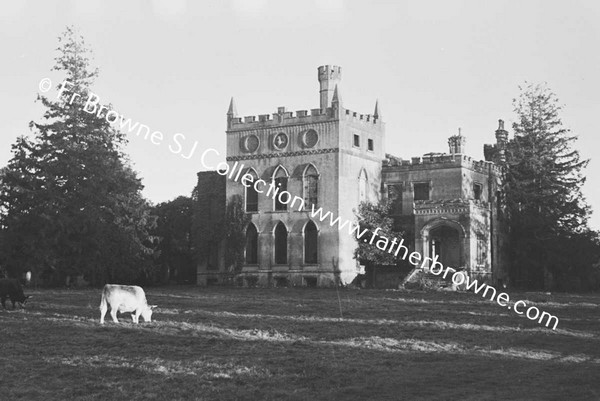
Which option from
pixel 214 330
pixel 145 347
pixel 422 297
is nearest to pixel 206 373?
pixel 145 347

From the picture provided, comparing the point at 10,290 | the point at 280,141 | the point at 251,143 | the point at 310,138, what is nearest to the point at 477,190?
the point at 310,138

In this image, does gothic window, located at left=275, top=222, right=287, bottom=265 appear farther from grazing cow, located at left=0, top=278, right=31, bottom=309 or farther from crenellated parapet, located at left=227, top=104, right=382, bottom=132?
grazing cow, located at left=0, top=278, right=31, bottom=309

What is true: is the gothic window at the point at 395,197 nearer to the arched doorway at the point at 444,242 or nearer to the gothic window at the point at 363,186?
the gothic window at the point at 363,186

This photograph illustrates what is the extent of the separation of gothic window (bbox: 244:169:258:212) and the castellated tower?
2.4 inches

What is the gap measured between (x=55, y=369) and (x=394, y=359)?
20.8ft

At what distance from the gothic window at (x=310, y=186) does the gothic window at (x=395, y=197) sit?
14.4 feet

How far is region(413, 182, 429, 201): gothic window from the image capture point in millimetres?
50844

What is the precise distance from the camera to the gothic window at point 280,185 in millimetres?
51656

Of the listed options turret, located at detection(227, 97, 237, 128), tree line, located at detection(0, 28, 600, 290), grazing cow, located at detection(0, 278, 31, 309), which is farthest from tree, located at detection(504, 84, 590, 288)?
grazing cow, located at detection(0, 278, 31, 309)

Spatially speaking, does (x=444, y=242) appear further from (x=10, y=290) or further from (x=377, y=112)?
(x=10, y=290)

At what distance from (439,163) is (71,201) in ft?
68.8

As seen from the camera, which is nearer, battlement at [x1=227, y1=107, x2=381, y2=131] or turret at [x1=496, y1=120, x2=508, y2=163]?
battlement at [x1=227, y1=107, x2=381, y2=131]

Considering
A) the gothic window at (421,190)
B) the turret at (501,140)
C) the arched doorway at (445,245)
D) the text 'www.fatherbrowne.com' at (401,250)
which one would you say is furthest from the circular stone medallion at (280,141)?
the turret at (501,140)

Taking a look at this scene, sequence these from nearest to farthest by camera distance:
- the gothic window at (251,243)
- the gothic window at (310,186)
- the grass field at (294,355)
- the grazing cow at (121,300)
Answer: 1. the grass field at (294,355)
2. the grazing cow at (121,300)
3. the gothic window at (310,186)
4. the gothic window at (251,243)
